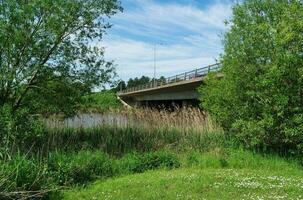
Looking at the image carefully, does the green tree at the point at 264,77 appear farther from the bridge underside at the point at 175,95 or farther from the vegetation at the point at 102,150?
the bridge underside at the point at 175,95

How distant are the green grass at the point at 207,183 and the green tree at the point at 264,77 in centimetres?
115

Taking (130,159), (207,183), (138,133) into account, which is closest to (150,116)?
(138,133)

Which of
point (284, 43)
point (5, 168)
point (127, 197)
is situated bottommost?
point (127, 197)

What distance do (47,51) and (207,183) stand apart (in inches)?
294

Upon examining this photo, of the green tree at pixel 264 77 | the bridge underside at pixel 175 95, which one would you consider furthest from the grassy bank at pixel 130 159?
the bridge underside at pixel 175 95

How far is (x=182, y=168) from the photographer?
520 inches

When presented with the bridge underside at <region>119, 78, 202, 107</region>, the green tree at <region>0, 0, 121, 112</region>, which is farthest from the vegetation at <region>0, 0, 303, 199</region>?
the bridge underside at <region>119, 78, 202, 107</region>

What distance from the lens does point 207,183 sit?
1063cm

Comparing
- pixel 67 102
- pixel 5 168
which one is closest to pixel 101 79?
pixel 67 102

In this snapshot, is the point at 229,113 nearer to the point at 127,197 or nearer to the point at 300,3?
the point at 300,3

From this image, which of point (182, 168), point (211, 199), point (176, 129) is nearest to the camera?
point (211, 199)

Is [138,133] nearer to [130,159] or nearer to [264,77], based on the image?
[130,159]

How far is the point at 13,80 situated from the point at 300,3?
9438mm

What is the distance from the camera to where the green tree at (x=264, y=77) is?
14125mm
